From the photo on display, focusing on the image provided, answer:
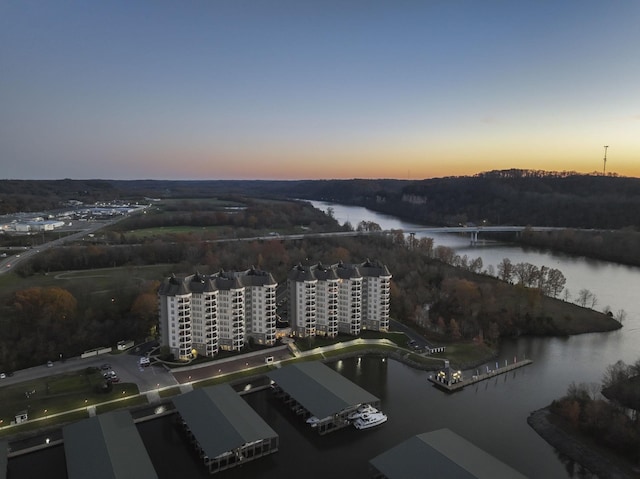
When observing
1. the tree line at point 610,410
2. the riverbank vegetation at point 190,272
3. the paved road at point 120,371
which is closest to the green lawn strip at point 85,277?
the riverbank vegetation at point 190,272

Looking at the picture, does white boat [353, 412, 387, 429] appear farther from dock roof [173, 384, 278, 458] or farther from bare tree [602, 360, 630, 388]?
bare tree [602, 360, 630, 388]

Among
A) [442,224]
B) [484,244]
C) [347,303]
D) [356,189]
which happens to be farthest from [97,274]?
[356,189]

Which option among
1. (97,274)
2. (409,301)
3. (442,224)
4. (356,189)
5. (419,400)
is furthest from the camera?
(356,189)

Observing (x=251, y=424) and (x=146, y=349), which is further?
(x=146, y=349)

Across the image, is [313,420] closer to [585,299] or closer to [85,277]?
[85,277]

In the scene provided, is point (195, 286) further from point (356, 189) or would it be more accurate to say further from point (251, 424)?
point (356, 189)

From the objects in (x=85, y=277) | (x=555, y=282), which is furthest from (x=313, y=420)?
(x=555, y=282)

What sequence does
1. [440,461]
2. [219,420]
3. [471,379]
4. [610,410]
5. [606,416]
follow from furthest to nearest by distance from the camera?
1. [471,379]
2. [610,410]
3. [606,416]
4. [219,420]
5. [440,461]
